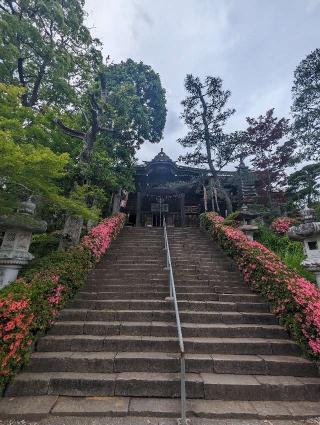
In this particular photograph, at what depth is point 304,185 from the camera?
14.4 m

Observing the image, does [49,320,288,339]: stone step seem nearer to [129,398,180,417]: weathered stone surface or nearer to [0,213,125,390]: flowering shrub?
[0,213,125,390]: flowering shrub

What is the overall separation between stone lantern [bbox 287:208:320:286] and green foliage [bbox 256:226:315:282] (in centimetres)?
176

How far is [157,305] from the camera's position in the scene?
214 inches

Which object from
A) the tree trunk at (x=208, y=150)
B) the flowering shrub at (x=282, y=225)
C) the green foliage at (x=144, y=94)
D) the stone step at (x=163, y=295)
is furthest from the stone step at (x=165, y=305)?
the green foliage at (x=144, y=94)

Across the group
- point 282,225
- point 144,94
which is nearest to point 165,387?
point 282,225

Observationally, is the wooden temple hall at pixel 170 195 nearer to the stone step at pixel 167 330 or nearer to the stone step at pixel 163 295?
the stone step at pixel 163 295

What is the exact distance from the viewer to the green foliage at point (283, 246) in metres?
8.02

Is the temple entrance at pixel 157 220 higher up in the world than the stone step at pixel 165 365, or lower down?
higher up

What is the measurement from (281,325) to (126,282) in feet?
14.0

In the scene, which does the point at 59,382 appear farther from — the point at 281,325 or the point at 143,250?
the point at 143,250

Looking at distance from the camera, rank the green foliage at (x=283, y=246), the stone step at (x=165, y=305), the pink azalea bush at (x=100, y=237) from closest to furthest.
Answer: the stone step at (x=165, y=305), the pink azalea bush at (x=100, y=237), the green foliage at (x=283, y=246)

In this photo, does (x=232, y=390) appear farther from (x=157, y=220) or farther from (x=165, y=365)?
(x=157, y=220)

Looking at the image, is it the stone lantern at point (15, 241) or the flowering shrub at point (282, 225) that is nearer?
the stone lantern at point (15, 241)

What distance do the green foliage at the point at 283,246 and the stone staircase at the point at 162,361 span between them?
114 inches
